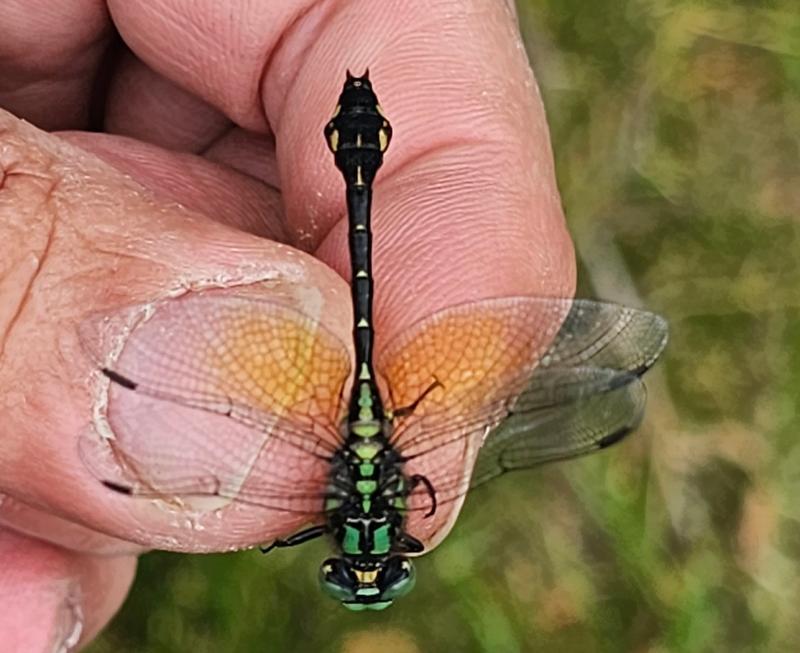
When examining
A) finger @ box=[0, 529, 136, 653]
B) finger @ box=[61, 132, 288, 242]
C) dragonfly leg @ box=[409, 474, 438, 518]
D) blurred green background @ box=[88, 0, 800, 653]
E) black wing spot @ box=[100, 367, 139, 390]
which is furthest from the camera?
blurred green background @ box=[88, 0, 800, 653]

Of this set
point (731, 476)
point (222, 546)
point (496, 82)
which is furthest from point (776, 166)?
point (222, 546)

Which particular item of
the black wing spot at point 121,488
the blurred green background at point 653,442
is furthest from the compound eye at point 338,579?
the blurred green background at point 653,442

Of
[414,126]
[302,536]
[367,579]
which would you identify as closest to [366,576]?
[367,579]

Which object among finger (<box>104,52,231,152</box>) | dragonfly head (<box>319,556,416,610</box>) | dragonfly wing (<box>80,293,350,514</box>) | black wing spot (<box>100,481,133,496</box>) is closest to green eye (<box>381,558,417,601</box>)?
dragonfly head (<box>319,556,416,610</box>)

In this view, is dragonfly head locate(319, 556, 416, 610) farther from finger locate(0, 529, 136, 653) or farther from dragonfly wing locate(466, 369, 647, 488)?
finger locate(0, 529, 136, 653)

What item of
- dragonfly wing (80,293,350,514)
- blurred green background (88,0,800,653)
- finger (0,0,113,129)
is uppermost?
finger (0,0,113,129)

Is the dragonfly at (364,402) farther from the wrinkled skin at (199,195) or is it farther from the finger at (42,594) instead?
the finger at (42,594)

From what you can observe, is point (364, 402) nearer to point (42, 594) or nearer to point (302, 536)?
point (302, 536)
